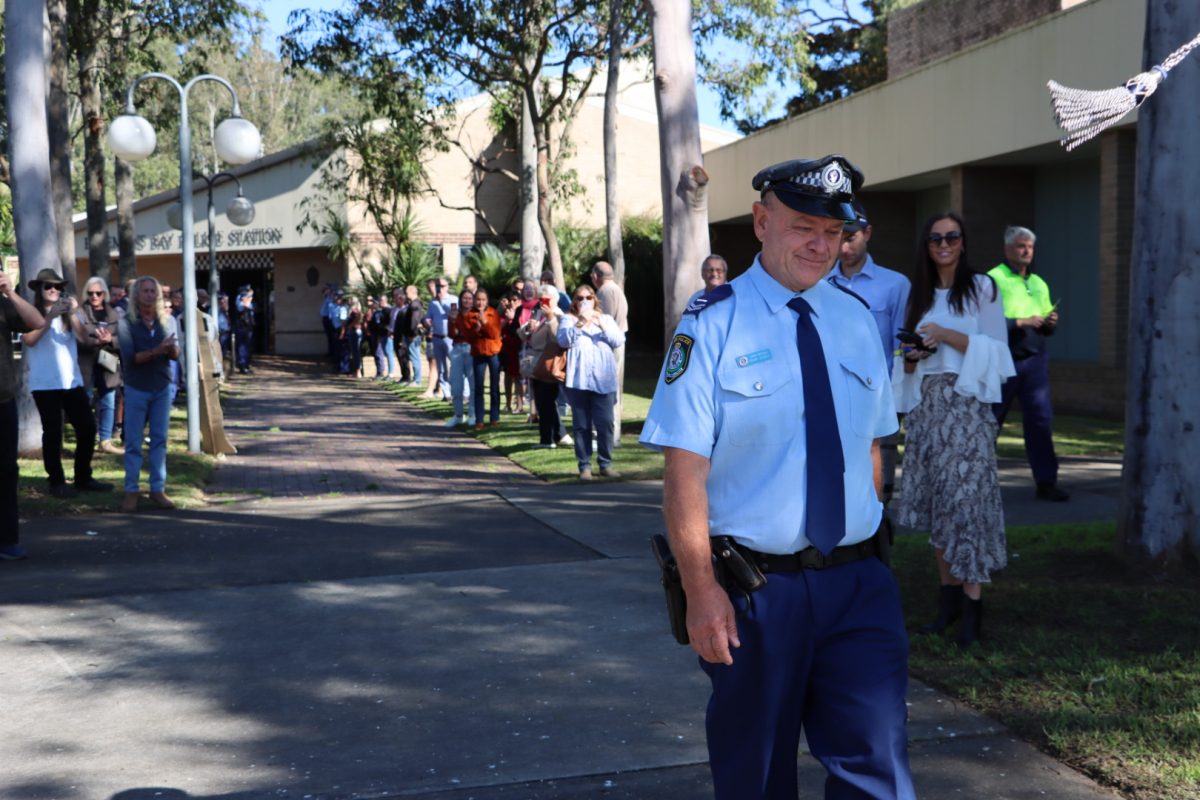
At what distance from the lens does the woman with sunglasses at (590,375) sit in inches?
477

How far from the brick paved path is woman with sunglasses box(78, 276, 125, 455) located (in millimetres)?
1420

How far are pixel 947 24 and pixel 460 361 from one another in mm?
13844

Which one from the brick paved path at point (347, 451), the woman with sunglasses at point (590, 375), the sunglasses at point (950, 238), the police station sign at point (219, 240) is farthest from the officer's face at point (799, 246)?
the police station sign at point (219, 240)

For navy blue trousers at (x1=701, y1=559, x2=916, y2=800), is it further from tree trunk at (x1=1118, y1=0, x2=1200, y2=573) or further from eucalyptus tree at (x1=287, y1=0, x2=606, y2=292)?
eucalyptus tree at (x1=287, y1=0, x2=606, y2=292)

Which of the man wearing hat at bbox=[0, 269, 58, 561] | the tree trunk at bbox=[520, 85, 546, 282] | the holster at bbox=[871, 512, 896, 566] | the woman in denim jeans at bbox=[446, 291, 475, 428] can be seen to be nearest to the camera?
the holster at bbox=[871, 512, 896, 566]

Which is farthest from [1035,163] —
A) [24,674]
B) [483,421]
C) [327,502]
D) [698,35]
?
[24,674]

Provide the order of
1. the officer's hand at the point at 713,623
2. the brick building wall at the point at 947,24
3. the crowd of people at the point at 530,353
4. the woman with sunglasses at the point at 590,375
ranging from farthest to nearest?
the brick building wall at the point at 947,24 < the crowd of people at the point at 530,353 < the woman with sunglasses at the point at 590,375 < the officer's hand at the point at 713,623

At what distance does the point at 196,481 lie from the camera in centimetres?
1268

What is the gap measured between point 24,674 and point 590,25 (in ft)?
62.1

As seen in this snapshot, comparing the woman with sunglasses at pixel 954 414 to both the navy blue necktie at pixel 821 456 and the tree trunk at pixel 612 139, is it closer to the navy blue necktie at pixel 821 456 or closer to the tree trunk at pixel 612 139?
the navy blue necktie at pixel 821 456

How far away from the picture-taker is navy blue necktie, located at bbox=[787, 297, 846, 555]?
10.6ft

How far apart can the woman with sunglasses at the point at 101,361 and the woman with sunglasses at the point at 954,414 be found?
9.16 metres

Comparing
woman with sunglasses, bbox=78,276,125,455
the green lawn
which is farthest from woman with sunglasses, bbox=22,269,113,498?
the green lawn

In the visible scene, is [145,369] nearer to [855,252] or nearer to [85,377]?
[85,377]
